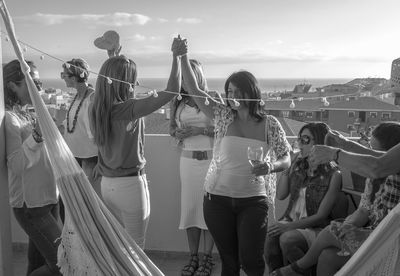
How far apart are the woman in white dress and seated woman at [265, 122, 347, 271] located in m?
0.53

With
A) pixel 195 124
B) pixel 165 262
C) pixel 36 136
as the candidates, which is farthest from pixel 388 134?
pixel 165 262

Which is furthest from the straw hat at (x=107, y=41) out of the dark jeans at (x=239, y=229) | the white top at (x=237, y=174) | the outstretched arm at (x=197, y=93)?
the dark jeans at (x=239, y=229)

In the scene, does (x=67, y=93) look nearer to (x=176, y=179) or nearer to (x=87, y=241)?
(x=176, y=179)

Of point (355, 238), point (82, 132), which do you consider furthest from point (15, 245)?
point (355, 238)

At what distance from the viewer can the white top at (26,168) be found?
6.66 feet

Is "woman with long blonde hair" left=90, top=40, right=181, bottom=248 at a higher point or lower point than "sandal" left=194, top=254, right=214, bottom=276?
higher

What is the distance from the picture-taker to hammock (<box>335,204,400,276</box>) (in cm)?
151

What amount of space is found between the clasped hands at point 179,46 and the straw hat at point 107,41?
623 millimetres

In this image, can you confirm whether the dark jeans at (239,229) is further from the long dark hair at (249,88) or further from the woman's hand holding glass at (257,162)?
the long dark hair at (249,88)

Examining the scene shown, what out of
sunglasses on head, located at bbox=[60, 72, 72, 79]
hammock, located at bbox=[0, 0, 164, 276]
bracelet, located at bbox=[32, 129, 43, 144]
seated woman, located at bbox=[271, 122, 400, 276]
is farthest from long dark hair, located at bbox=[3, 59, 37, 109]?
seated woman, located at bbox=[271, 122, 400, 276]

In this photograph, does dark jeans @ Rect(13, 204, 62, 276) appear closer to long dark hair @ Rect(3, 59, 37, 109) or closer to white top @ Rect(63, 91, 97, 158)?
long dark hair @ Rect(3, 59, 37, 109)

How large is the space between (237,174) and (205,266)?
99 cm

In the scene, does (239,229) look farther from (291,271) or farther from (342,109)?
(342,109)

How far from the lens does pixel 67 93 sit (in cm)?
317
